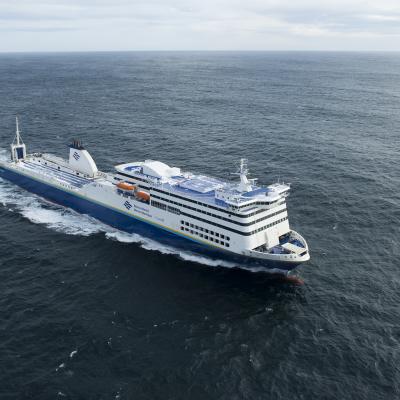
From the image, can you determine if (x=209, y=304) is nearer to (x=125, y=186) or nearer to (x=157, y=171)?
(x=157, y=171)

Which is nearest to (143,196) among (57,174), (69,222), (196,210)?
(196,210)

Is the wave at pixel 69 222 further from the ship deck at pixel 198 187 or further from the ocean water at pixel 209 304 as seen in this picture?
the ship deck at pixel 198 187

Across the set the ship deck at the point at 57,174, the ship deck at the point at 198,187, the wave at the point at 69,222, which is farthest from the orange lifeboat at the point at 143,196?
the ship deck at the point at 57,174

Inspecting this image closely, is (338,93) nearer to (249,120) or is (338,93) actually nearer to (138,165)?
(249,120)

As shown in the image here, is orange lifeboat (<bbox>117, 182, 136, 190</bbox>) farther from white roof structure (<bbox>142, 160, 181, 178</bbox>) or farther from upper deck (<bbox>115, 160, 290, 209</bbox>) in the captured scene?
white roof structure (<bbox>142, 160, 181, 178</bbox>)

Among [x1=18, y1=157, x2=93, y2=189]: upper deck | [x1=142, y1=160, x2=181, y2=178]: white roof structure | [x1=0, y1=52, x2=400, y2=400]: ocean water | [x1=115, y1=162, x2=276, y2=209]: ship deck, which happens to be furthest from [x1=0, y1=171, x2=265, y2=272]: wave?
[x1=142, y1=160, x2=181, y2=178]: white roof structure

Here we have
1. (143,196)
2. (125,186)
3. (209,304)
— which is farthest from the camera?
(125,186)
